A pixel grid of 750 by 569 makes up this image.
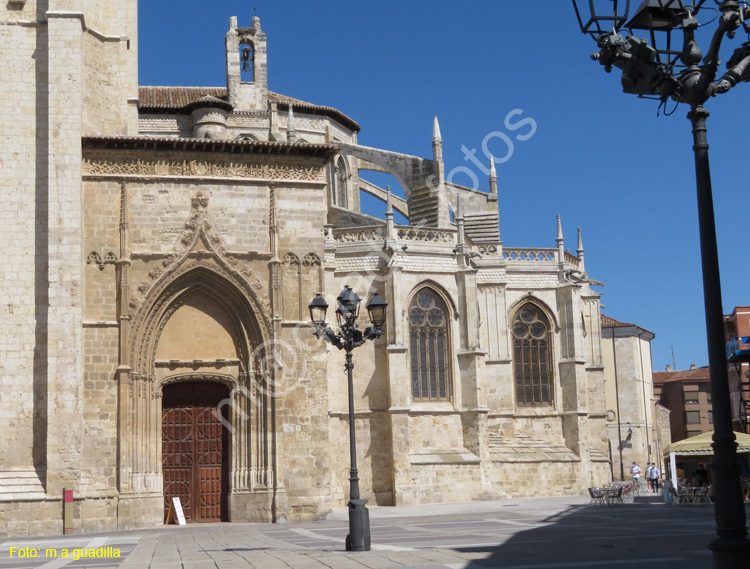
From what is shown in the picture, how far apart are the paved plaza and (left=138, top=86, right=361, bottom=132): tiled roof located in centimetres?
2178

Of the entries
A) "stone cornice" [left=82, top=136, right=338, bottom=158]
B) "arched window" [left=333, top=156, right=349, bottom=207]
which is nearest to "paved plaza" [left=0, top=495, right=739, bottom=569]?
Result: "stone cornice" [left=82, top=136, right=338, bottom=158]

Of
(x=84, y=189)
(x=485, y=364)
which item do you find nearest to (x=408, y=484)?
(x=485, y=364)

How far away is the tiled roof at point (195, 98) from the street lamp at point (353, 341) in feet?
83.0

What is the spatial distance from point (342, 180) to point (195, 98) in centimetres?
731

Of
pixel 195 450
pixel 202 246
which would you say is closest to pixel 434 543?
pixel 195 450

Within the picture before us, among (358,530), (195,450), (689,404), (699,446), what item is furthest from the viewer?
(689,404)

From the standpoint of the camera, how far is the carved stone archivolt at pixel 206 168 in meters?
22.3

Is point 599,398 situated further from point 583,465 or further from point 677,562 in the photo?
point 677,562

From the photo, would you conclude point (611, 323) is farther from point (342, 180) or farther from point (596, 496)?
A: point (596, 496)

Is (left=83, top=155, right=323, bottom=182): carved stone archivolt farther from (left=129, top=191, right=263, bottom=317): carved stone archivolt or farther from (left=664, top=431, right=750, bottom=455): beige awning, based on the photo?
(left=664, top=431, right=750, bottom=455): beige awning

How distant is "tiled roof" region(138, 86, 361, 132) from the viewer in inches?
1585

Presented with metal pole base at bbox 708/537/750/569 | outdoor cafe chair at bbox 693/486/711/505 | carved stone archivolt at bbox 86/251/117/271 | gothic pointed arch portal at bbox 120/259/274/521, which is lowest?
outdoor cafe chair at bbox 693/486/711/505

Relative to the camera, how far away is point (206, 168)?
23.0 meters

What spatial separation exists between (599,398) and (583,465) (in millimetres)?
3571
